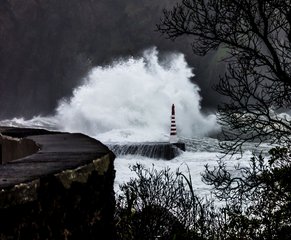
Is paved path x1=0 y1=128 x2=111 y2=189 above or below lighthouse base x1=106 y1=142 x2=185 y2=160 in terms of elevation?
below

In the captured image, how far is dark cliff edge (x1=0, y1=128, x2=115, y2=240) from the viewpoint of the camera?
5.32 ft

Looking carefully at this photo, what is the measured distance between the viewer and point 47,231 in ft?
5.81

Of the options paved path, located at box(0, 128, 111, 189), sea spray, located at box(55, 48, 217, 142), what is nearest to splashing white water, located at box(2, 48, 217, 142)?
sea spray, located at box(55, 48, 217, 142)

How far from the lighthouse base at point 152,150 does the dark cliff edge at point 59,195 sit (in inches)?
779

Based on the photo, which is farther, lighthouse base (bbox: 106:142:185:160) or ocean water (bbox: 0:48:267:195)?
ocean water (bbox: 0:48:267:195)

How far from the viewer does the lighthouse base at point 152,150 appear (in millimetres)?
22281

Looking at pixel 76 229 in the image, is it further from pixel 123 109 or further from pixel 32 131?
pixel 123 109

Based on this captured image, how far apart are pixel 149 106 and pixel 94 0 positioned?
26.1m

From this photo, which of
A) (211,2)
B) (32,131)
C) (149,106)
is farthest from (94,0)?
(32,131)

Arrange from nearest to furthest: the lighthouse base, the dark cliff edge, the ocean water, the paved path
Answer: the dark cliff edge < the paved path < the lighthouse base < the ocean water

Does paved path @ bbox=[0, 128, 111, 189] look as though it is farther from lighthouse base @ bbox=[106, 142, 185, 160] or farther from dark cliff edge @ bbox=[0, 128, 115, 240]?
lighthouse base @ bbox=[106, 142, 185, 160]

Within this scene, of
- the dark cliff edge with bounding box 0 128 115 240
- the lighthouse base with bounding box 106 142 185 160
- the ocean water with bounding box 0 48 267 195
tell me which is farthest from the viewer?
the ocean water with bounding box 0 48 267 195

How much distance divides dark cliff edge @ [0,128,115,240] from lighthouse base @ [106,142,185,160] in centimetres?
1978

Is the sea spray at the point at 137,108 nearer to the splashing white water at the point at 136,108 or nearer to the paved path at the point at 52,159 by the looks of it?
the splashing white water at the point at 136,108
